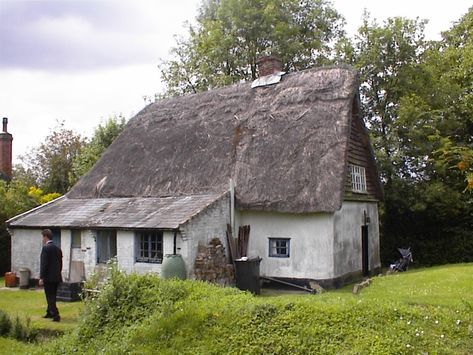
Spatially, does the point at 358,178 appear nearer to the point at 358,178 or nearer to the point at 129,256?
the point at 358,178

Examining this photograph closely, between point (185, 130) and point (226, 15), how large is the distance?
459 inches

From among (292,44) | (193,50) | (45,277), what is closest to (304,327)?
(45,277)

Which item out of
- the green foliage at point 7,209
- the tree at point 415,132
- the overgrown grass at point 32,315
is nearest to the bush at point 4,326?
the overgrown grass at point 32,315

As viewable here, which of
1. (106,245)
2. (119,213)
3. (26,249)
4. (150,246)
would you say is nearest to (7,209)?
(26,249)

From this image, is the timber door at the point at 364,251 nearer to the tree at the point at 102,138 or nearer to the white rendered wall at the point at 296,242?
the white rendered wall at the point at 296,242

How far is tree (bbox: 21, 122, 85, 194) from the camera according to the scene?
39.2 m

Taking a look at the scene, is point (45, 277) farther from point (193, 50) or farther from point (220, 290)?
point (193, 50)

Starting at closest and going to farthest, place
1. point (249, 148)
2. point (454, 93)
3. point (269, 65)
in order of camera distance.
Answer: point (249, 148) < point (269, 65) < point (454, 93)

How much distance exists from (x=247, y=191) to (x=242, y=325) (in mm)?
8824

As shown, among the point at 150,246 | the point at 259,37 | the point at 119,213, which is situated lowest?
the point at 150,246

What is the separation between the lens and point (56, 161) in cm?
3919

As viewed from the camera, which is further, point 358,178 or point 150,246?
point 358,178

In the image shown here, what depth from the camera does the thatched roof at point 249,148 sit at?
15914mm

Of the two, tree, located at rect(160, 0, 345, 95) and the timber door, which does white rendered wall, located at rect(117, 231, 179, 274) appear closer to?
the timber door
